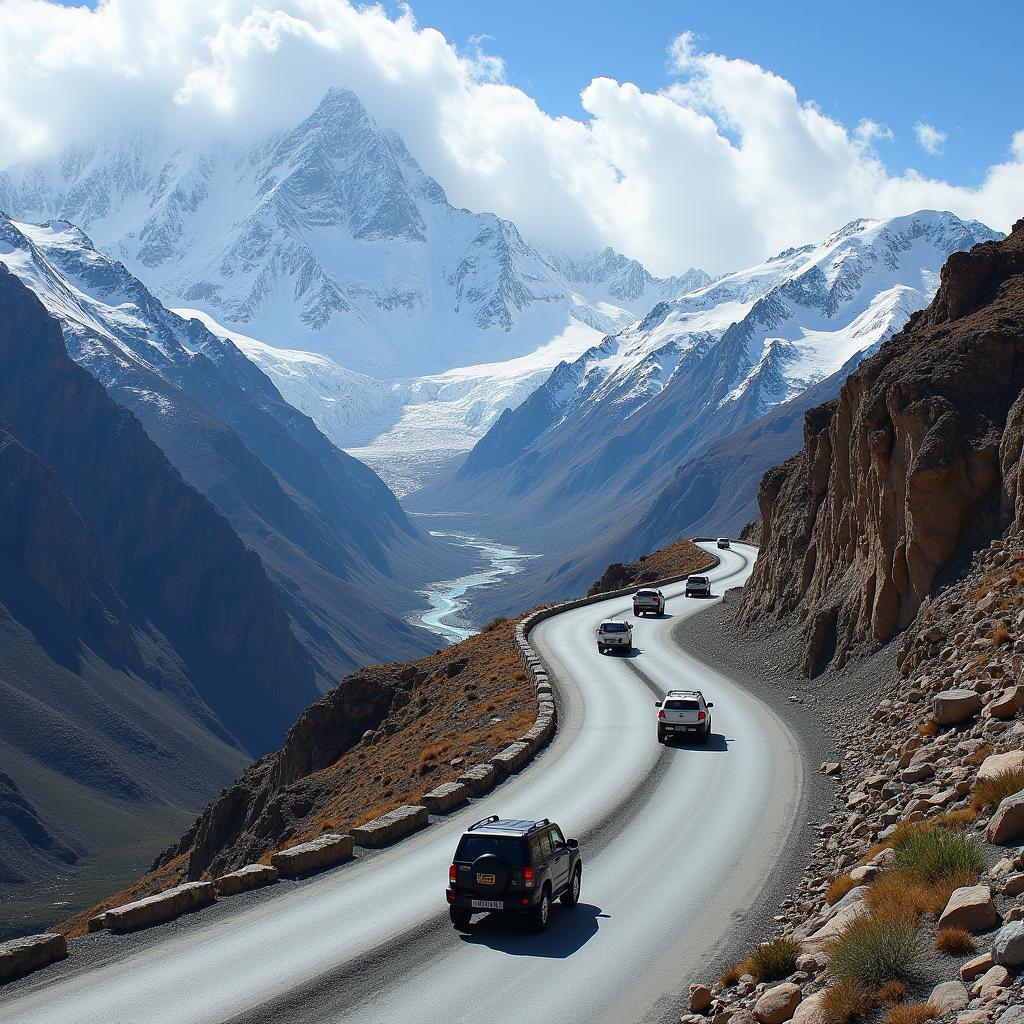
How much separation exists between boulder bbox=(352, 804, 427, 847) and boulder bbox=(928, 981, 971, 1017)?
15687mm

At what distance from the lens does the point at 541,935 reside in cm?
1938

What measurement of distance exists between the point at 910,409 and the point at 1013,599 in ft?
39.6

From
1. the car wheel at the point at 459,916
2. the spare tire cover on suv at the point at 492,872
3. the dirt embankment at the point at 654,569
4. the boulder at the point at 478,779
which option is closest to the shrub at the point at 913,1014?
the spare tire cover on suv at the point at 492,872

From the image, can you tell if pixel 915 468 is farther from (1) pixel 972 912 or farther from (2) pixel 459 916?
(1) pixel 972 912

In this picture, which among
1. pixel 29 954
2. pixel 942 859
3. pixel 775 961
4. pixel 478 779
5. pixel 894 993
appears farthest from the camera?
pixel 478 779

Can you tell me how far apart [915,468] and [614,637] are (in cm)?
2484

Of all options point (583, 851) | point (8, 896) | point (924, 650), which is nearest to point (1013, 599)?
point (924, 650)

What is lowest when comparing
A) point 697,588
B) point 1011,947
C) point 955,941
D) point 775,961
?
point 775,961

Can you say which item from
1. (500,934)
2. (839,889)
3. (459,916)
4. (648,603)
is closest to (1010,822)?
(839,889)

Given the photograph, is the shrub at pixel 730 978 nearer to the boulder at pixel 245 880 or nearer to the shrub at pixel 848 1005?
the shrub at pixel 848 1005

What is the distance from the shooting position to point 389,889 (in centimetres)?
2220

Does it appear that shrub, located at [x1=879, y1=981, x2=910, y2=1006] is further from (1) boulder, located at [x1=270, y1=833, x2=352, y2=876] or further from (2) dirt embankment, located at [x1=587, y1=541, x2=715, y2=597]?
(2) dirt embankment, located at [x1=587, y1=541, x2=715, y2=597]

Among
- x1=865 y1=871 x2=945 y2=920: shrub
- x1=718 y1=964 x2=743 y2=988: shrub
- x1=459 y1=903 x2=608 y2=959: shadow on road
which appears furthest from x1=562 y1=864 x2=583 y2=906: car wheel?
x1=865 y1=871 x2=945 y2=920: shrub

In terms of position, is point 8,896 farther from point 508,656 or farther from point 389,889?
point 389,889
